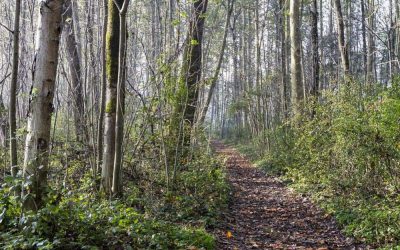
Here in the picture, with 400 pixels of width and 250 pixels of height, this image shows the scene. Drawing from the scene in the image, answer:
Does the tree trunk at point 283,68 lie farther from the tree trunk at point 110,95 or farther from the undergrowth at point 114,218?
the tree trunk at point 110,95

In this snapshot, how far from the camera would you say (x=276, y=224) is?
6504mm

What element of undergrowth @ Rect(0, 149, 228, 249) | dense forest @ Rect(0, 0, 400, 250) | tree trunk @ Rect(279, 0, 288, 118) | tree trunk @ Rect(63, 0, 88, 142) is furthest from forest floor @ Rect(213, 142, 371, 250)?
tree trunk @ Rect(279, 0, 288, 118)

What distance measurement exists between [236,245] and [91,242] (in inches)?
86.3

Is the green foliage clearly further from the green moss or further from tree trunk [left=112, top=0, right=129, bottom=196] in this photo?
the green moss

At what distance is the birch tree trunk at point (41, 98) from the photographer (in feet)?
12.2

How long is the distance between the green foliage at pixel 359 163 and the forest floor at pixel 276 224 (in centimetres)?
27

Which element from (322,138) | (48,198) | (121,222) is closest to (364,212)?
(322,138)

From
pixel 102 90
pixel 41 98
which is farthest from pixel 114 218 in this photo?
pixel 102 90

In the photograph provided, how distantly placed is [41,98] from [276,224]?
4.36 metres

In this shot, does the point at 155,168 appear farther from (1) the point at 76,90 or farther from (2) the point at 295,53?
(2) the point at 295,53

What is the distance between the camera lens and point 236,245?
5266 mm

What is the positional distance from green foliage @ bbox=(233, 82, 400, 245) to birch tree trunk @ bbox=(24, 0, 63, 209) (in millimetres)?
4247

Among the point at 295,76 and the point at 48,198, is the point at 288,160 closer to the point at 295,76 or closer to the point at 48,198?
the point at 295,76

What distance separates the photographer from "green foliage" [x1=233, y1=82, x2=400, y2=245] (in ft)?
18.7
